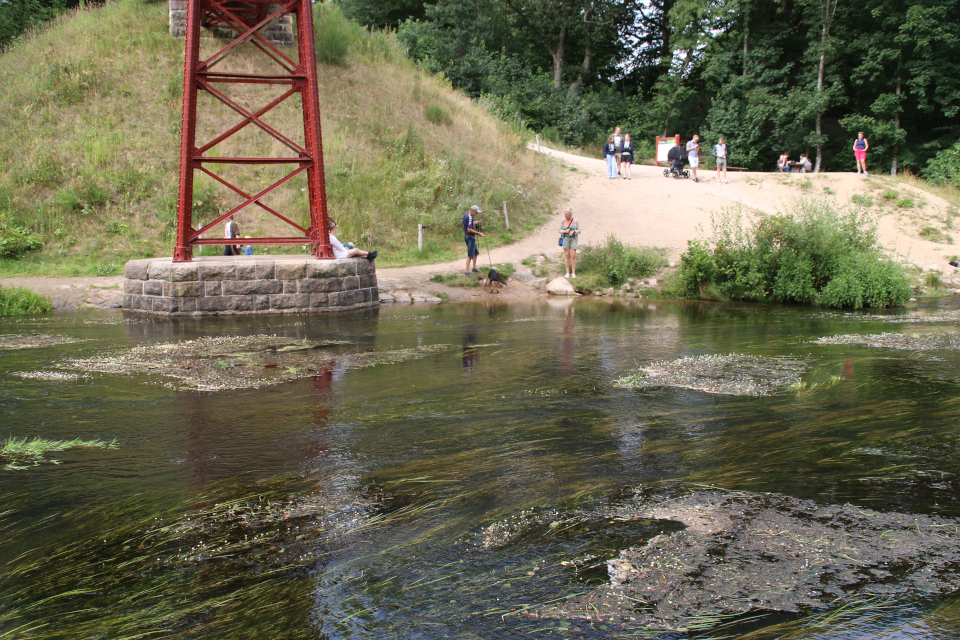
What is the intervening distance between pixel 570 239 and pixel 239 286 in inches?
334

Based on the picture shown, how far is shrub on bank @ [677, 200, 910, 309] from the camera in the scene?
15.1m

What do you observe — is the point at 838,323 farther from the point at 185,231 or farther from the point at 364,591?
the point at 185,231

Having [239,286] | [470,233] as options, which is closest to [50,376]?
[239,286]

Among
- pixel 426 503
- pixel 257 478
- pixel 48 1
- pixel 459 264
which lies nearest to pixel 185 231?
pixel 459 264

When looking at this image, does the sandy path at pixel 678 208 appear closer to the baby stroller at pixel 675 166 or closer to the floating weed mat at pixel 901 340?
the baby stroller at pixel 675 166

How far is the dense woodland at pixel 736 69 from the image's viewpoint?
3312 cm

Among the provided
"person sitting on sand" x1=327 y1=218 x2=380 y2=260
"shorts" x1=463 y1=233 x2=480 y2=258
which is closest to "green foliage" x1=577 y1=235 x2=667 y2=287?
"shorts" x1=463 y1=233 x2=480 y2=258

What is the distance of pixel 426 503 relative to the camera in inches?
173

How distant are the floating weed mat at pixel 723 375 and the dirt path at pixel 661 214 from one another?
908 centimetres

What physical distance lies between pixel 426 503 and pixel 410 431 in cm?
160

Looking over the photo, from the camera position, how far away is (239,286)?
547 inches

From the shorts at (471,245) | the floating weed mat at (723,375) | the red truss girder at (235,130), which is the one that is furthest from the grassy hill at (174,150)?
the floating weed mat at (723,375)

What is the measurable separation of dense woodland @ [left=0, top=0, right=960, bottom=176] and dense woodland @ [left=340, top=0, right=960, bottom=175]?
76 mm

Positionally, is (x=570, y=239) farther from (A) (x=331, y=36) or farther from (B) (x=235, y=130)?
(A) (x=331, y=36)
